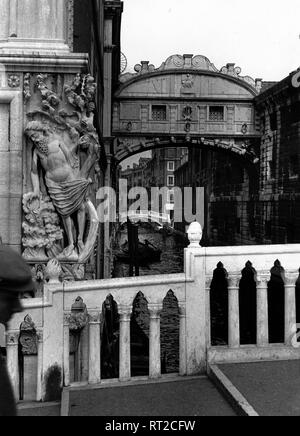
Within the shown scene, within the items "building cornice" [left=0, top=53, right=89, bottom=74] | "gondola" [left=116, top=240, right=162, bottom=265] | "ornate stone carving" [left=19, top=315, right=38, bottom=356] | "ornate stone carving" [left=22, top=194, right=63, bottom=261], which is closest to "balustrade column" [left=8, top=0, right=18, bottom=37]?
"building cornice" [left=0, top=53, right=89, bottom=74]

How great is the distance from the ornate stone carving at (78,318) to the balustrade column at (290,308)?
2.17 m

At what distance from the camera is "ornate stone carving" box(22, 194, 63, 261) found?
561 cm

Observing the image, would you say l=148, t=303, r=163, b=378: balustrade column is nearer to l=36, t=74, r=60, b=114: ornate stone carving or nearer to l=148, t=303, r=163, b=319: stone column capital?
l=148, t=303, r=163, b=319: stone column capital

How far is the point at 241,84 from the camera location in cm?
3178

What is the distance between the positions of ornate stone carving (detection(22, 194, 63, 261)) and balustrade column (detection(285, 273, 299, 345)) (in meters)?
2.51

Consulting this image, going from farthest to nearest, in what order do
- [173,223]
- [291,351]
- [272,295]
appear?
[173,223], [272,295], [291,351]

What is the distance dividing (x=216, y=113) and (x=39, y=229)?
27.4m

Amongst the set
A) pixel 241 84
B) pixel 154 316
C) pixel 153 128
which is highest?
pixel 241 84

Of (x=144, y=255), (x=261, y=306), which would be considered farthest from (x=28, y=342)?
(x=144, y=255)

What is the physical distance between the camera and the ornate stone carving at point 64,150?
555 centimetres

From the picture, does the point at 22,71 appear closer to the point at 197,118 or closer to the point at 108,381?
the point at 108,381

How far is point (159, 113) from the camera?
31578 millimetres

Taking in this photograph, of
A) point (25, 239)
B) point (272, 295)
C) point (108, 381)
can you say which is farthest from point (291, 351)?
point (272, 295)

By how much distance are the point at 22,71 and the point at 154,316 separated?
3035 millimetres
